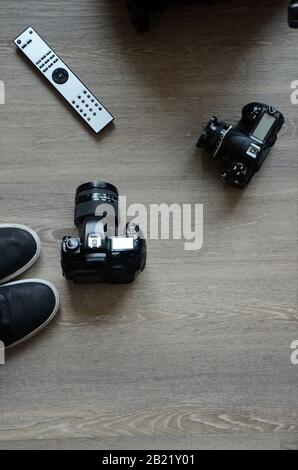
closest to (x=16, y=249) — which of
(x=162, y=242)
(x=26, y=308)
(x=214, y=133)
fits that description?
(x=26, y=308)

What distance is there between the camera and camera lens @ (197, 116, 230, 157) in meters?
1.26

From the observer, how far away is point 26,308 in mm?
1275

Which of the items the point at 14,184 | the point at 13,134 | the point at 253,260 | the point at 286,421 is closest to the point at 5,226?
the point at 14,184

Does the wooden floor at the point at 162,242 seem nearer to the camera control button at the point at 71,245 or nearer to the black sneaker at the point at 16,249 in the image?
the black sneaker at the point at 16,249

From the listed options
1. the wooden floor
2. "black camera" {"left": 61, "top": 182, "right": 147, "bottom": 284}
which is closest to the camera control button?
"black camera" {"left": 61, "top": 182, "right": 147, "bottom": 284}

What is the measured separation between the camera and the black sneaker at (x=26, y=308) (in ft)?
4.13

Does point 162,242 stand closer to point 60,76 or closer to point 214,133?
point 214,133

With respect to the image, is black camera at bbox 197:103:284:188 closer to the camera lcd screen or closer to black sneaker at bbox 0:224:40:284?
the camera lcd screen

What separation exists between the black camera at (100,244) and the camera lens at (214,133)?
0.24 meters

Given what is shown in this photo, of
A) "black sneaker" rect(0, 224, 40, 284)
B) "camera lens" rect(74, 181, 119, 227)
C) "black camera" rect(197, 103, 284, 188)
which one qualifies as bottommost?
"black sneaker" rect(0, 224, 40, 284)

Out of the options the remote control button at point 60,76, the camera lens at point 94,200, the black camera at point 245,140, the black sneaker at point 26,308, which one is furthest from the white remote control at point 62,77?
the black sneaker at point 26,308

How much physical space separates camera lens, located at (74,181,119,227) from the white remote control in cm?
16

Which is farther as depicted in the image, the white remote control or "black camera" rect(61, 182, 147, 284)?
the white remote control

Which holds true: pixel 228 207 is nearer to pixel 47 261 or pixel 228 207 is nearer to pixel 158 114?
pixel 158 114
